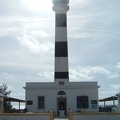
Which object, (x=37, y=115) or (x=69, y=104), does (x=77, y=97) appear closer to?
(x=69, y=104)

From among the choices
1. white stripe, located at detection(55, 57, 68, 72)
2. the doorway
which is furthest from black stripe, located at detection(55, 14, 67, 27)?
the doorway

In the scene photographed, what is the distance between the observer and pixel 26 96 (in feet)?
128

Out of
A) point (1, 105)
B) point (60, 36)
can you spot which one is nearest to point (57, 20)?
point (60, 36)

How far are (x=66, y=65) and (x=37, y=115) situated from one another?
56.0 feet

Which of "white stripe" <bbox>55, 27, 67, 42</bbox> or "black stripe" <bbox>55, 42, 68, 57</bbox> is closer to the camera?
"black stripe" <bbox>55, 42, 68, 57</bbox>

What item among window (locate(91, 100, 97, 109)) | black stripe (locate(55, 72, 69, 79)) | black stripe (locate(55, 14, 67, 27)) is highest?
black stripe (locate(55, 14, 67, 27))

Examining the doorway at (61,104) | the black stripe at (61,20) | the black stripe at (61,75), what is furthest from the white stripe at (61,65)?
the black stripe at (61,20)

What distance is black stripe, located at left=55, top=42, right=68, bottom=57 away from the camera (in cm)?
3875

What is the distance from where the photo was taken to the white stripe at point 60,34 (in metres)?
39.2

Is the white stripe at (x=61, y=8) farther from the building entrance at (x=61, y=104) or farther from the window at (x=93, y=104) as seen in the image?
the window at (x=93, y=104)

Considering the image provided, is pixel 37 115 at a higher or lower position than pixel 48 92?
lower

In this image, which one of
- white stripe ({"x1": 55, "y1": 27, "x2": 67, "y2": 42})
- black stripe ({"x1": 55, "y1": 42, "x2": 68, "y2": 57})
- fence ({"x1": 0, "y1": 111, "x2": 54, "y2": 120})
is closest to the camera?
fence ({"x1": 0, "y1": 111, "x2": 54, "y2": 120})

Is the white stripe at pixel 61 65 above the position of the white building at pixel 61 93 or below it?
above

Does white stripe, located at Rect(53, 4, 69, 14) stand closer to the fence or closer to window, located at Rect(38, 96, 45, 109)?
window, located at Rect(38, 96, 45, 109)
